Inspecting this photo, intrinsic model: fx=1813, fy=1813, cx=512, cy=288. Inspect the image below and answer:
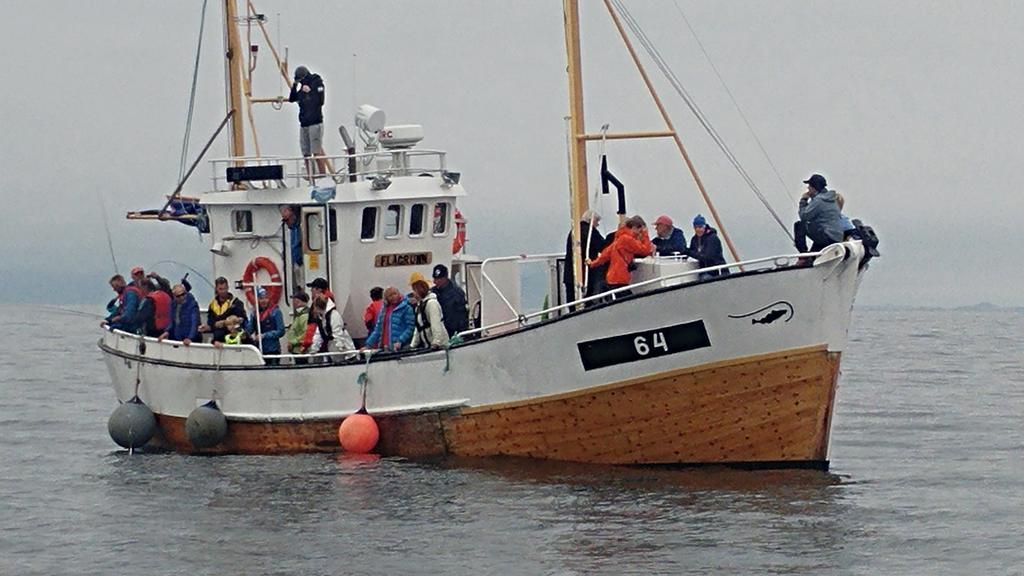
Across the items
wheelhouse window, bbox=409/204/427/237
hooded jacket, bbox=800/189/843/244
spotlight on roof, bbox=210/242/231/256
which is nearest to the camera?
hooded jacket, bbox=800/189/843/244

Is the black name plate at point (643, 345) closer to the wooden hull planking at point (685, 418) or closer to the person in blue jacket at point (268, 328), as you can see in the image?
the wooden hull planking at point (685, 418)

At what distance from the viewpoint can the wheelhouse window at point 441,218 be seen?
24.6 metres

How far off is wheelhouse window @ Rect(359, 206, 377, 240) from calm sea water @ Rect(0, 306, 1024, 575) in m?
3.24

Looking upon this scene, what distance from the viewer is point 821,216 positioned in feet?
65.1

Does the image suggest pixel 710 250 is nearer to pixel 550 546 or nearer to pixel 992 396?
pixel 550 546

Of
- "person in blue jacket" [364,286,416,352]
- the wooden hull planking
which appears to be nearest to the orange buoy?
"person in blue jacket" [364,286,416,352]

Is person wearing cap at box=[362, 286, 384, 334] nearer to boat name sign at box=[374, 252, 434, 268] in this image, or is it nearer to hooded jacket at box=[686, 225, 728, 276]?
boat name sign at box=[374, 252, 434, 268]

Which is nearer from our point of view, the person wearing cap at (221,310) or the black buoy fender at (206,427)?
the black buoy fender at (206,427)

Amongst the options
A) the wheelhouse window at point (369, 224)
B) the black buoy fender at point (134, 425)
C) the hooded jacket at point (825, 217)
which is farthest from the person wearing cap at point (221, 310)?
the hooded jacket at point (825, 217)

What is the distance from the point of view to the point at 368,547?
17219mm

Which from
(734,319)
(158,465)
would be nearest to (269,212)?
(158,465)

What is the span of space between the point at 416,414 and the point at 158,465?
3.97 metres

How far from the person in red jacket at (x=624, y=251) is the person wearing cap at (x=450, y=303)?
2.26 meters

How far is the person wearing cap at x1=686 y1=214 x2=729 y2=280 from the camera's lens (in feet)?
69.5
